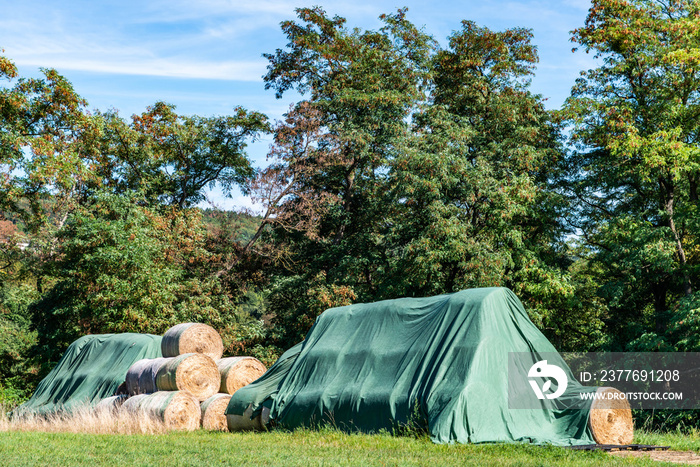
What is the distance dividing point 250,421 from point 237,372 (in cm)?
255

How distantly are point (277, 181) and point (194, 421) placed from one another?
15.5 meters

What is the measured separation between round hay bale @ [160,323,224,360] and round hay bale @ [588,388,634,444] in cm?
963

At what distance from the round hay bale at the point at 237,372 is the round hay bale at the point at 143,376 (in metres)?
1.44

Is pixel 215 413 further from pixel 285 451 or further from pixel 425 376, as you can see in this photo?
pixel 285 451

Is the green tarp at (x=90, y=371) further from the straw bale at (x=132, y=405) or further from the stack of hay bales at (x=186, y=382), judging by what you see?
the straw bale at (x=132, y=405)

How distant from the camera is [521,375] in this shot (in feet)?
35.9

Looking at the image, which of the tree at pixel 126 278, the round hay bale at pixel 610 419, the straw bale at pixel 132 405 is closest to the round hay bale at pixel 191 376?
the straw bale at pixel 132 405

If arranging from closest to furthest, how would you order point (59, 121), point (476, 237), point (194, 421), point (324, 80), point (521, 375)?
1. point (521, 375)
2. point (194, 421)
3. point (476, 237)
4. point (59, 121)
5. point (324, 80)

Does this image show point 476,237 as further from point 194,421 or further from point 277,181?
point 194,421

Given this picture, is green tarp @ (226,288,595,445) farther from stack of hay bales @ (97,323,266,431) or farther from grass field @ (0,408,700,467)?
stack of hay bales @ (97,323,266,431)

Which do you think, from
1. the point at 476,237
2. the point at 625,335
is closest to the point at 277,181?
the point at 476,237

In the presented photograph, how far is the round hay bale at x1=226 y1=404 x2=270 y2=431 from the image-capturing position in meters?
12.8

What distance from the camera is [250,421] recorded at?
12.9 meters

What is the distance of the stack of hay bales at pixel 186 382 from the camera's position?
13.2m
